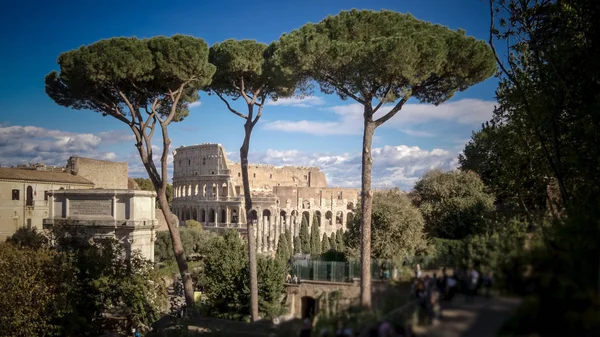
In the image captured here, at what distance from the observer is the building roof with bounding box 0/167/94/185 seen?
78.9 feet

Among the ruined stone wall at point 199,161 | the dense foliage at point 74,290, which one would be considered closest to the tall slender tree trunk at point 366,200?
the dense foliage at point 74,290

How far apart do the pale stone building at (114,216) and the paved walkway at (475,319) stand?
11690 mm

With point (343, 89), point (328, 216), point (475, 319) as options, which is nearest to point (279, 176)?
point (328, 216)

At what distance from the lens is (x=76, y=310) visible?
41.3ft

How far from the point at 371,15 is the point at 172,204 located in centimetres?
5092

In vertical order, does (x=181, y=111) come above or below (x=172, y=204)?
above

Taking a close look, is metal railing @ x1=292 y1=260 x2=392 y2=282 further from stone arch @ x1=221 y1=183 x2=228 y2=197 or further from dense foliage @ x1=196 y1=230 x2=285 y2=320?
stone arch @ x1=221 y1=183 x2=228 y2=197

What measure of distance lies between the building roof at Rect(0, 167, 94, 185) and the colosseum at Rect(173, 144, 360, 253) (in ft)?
61.9

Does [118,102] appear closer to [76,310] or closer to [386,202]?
[76,310]

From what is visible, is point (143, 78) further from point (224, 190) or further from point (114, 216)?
point (224, 190)

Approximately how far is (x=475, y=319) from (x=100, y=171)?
98.7 feet

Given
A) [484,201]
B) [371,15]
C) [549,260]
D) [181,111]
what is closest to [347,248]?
[484,201]

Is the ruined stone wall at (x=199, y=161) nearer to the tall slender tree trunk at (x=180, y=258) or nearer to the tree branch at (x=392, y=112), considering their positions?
the tall slender tree trunk at (x=180, y=258)

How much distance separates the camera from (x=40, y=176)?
25.7m
